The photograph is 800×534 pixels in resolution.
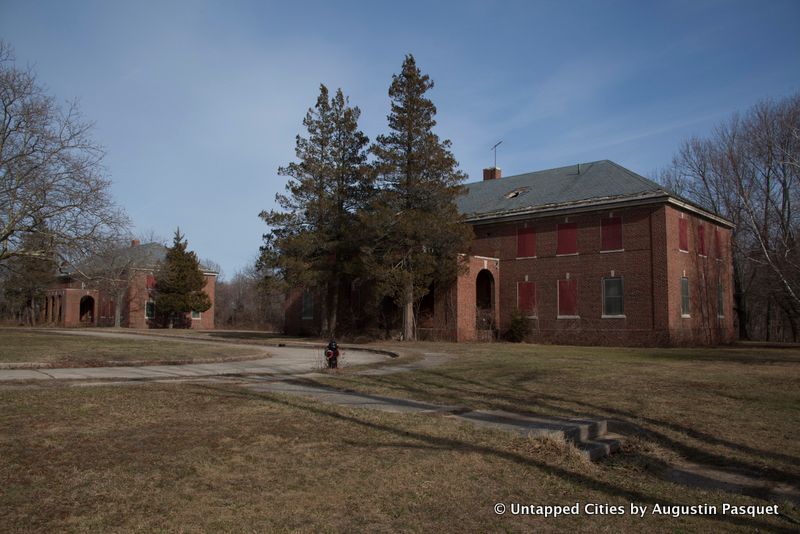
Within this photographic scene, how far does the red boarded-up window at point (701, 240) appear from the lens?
98.5 ft

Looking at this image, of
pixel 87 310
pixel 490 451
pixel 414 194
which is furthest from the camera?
pixel 87 310

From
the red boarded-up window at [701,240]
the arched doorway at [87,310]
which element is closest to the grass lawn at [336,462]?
the red boarded-up window at [701,240]

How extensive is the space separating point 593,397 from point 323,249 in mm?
20598

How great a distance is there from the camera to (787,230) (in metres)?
32.0

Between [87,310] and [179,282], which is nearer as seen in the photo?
[179,282]

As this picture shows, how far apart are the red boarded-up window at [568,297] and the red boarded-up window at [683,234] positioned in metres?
5.07

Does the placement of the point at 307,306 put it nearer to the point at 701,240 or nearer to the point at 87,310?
the point at 701,240

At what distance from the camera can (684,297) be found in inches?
1118

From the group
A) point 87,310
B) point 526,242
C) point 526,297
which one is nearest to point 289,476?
point 526,297

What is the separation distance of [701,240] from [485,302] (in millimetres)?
11239

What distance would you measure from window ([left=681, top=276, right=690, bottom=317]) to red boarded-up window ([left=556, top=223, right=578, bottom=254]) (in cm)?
511

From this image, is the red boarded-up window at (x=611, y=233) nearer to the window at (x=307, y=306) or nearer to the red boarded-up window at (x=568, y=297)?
the red boarded-up window at (x=568, y=297)

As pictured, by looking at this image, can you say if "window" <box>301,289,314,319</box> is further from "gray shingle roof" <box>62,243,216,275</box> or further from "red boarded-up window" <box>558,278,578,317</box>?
"red boarded-up window" <box>558,278,578,317</box>

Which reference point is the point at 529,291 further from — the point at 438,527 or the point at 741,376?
the point at 438,527
